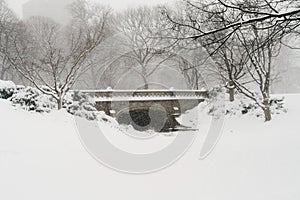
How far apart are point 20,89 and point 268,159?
965 cm

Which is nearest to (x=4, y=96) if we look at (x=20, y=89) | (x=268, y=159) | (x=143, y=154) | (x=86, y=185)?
(x=20, y=89)

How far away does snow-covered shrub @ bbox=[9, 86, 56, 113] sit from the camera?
973cm

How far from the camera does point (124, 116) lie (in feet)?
46.6

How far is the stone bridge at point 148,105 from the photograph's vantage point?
44.2 feet

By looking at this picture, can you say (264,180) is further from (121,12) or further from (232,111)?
(121,12)

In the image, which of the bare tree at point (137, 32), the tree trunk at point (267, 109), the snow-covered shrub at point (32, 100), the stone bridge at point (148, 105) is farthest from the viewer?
the bare tree at point (137, 32)

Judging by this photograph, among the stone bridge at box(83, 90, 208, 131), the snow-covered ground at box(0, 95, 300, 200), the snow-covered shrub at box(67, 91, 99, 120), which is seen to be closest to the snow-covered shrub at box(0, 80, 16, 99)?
the snow-covered shrub at box(67, 91, 99, 120)

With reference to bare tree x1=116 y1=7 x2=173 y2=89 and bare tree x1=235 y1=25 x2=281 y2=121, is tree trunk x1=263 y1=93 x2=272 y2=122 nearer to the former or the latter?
bare tree x1=235 y1=25 x2=281 y2=121

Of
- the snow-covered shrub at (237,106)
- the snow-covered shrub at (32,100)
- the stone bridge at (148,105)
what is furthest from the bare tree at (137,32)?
the snow-covered shrub at (32,100)

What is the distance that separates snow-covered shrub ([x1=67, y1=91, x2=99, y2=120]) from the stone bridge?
1316 millimetres

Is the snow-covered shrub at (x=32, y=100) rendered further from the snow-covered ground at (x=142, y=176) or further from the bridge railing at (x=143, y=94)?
the snow-covered ground at (x=142, y=176)

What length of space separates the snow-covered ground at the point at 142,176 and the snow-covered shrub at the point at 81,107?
14.3ft

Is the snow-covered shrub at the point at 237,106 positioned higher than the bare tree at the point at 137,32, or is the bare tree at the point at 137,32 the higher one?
the bare tree at the point at 137,32

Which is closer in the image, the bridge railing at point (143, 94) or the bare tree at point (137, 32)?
the bridge railing at point (143, 94)
